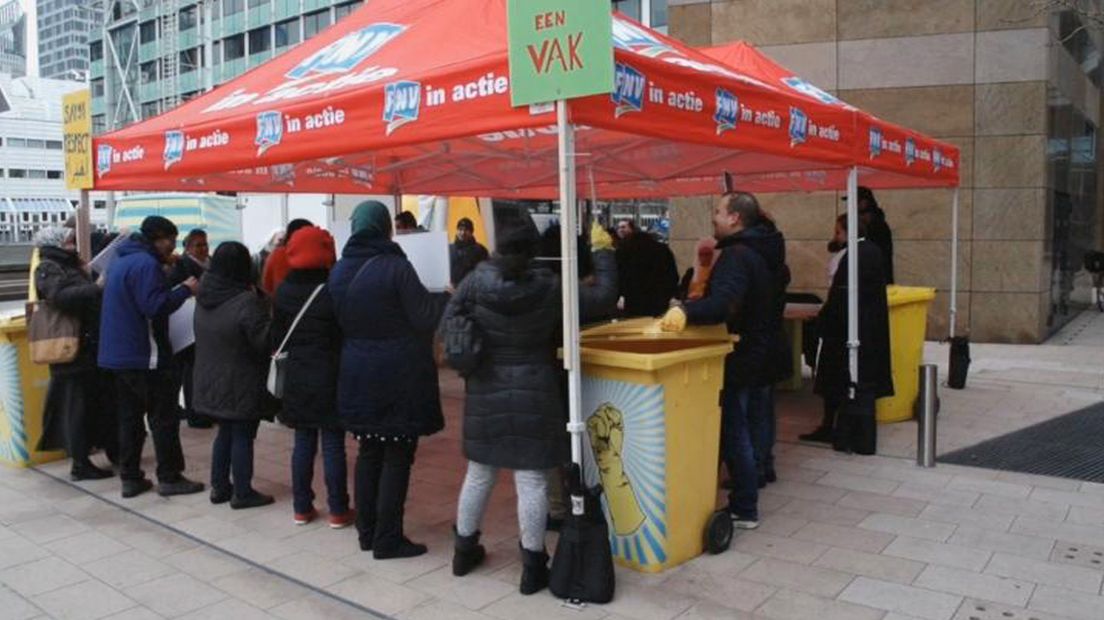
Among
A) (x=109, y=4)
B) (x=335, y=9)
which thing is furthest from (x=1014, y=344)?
(x=109, y=4)

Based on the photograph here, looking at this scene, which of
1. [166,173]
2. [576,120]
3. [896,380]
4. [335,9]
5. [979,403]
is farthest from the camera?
[335,9]

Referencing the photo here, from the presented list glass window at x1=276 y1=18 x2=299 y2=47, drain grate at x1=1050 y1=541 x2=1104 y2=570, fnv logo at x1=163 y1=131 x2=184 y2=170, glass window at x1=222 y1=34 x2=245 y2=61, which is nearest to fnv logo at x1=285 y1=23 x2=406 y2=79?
fnv logo at x1=163 y1=131 x2=184 y2=170

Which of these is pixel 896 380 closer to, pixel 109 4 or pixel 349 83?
pixel 349 83

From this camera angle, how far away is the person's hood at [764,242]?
491cm

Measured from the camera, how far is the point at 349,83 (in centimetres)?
497

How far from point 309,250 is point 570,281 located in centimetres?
165

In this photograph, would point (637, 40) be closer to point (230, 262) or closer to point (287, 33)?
point (230, 262)

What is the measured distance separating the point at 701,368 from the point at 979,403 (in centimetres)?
534

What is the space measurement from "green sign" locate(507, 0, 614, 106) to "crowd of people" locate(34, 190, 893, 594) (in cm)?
68

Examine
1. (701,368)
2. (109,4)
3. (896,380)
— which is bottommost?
(896,380)

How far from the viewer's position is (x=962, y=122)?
41.3 ft

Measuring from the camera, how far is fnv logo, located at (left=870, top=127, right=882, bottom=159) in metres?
6.62

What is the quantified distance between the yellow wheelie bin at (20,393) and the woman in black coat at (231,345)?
6.86 ft

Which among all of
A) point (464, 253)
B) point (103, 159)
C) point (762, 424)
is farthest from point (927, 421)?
point (103, 159)
